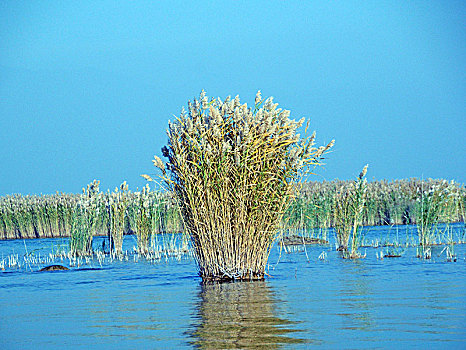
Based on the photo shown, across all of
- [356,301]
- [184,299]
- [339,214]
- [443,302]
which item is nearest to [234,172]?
[184,299]

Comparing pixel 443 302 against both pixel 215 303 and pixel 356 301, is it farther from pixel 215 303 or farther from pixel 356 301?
pixel 215 303

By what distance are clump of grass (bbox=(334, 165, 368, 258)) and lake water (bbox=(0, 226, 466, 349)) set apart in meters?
1.30

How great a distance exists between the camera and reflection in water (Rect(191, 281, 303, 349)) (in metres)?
5.77

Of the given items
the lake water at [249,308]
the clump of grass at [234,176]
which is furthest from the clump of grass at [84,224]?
the clump of grass at [234,176]

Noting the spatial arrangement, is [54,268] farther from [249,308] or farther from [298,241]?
[298,241]

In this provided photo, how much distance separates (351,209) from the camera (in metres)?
14.6

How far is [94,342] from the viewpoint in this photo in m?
6.14

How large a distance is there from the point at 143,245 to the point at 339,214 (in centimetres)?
589

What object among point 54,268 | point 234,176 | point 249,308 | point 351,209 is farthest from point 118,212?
point 249,308

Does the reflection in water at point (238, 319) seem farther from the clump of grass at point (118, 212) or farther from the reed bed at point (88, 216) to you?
the clump of grass at point (118, 212)

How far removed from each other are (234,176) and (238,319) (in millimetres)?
3399

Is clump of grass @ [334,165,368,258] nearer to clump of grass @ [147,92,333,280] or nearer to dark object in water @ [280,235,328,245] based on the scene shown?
dark object in water @ [280,235,328,245]

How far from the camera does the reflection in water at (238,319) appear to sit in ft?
18.9

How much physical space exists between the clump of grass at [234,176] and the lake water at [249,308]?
55 centimetres
